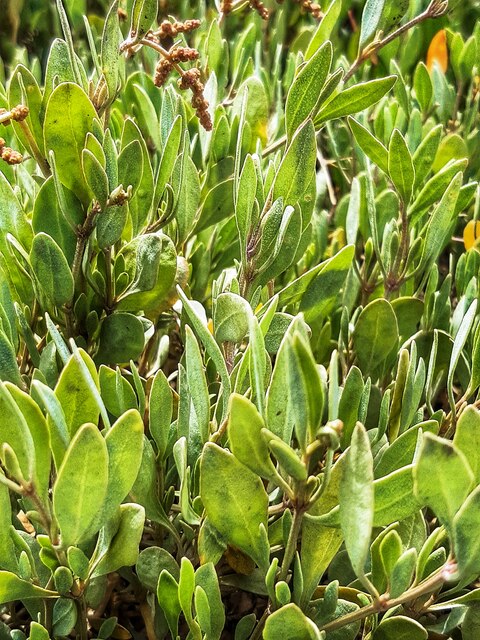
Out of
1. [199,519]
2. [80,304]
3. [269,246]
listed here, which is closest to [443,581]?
[199,519]

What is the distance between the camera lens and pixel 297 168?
3.09 feet

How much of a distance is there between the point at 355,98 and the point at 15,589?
0.67m

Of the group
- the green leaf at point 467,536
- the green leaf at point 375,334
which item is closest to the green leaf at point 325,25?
the green leaf at point 375,334

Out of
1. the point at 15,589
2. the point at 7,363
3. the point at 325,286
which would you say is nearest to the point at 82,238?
the point at 7,363

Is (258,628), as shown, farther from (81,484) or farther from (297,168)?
(297,168)

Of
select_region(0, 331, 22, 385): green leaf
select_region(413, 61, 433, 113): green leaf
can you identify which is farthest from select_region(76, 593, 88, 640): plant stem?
select_region(413, 61, 433, 113): green leaf

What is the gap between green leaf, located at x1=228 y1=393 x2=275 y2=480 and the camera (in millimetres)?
659

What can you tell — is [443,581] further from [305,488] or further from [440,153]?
[440,153]

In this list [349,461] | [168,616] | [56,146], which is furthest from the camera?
[56,146]

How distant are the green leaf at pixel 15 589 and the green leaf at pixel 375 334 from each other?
509 millimetres

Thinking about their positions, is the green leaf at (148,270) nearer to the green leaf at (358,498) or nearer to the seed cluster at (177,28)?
the seed cluster at (177,28)

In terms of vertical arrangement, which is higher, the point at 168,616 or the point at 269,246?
the point at 269,246

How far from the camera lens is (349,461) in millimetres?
649

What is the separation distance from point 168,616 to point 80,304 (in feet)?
1.26
